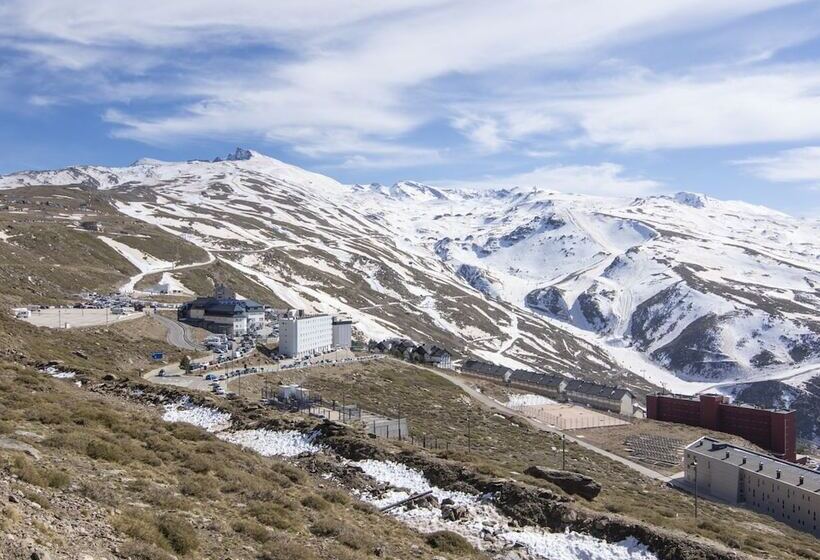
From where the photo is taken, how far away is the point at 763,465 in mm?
61281

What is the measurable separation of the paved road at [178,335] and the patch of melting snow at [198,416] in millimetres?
43517

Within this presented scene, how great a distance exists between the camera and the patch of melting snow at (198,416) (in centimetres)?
3234

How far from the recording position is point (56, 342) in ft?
181

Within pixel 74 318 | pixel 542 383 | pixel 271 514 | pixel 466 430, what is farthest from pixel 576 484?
pixel 542 383

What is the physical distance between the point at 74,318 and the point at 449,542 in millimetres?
68558

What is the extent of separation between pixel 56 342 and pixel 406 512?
4547 cm

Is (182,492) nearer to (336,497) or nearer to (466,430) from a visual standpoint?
(336,497)

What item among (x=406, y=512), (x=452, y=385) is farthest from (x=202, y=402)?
(x=452, y=385)

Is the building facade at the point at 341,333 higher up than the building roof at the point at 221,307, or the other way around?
the building roof at the point at 221,307

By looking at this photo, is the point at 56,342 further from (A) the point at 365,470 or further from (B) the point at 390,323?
(B) the point at 390,323

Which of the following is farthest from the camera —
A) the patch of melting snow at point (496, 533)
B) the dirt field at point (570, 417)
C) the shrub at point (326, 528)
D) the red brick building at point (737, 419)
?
the red brick building at point (737, 419)

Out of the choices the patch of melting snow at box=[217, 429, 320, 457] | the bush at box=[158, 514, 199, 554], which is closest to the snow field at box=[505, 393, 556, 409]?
the patch of melting snow at box=[217, 429, 320, 457]

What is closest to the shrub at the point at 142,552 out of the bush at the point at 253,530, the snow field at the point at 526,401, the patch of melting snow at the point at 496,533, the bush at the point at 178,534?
the bush at the point at 178,534

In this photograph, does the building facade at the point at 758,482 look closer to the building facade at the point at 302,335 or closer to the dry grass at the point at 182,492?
the dry grass at the point at 182,492
